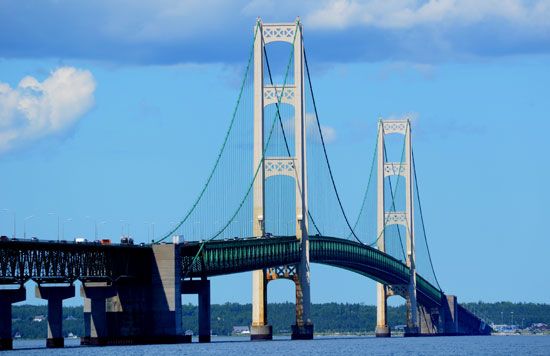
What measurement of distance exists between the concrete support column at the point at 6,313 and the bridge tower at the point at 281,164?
2878 centimetres

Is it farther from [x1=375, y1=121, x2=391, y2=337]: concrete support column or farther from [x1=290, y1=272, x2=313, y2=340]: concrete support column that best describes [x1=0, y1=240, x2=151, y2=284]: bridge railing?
[x1=375, y1=121, x2=391, y2=337]: concrete support column

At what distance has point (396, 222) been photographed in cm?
17888

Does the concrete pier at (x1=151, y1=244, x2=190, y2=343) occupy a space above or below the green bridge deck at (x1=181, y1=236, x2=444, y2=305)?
below

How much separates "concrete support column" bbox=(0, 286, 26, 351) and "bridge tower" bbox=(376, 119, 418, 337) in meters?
75.8

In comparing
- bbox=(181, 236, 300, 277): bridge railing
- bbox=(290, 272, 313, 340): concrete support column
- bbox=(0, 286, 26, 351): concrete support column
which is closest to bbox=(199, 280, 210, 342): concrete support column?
bbox=(181, 236, 300, 277): bridge railing

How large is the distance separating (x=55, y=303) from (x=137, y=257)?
21.1ft

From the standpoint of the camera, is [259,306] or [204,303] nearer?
[204,303]

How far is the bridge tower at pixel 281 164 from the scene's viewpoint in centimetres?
12875

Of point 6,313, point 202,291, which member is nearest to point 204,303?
point 202,291

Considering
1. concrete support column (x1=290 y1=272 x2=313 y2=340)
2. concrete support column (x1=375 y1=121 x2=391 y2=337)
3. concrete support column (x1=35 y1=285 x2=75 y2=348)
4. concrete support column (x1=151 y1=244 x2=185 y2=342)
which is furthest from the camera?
concrete support column (x1=375 y1=121 x2=391 y2=337)

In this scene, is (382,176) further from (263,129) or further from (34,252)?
(34,252)

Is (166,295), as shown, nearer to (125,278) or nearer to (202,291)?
(125,278)

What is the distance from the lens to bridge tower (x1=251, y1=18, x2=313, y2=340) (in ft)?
422

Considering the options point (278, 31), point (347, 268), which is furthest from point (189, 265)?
point (347, 268)
